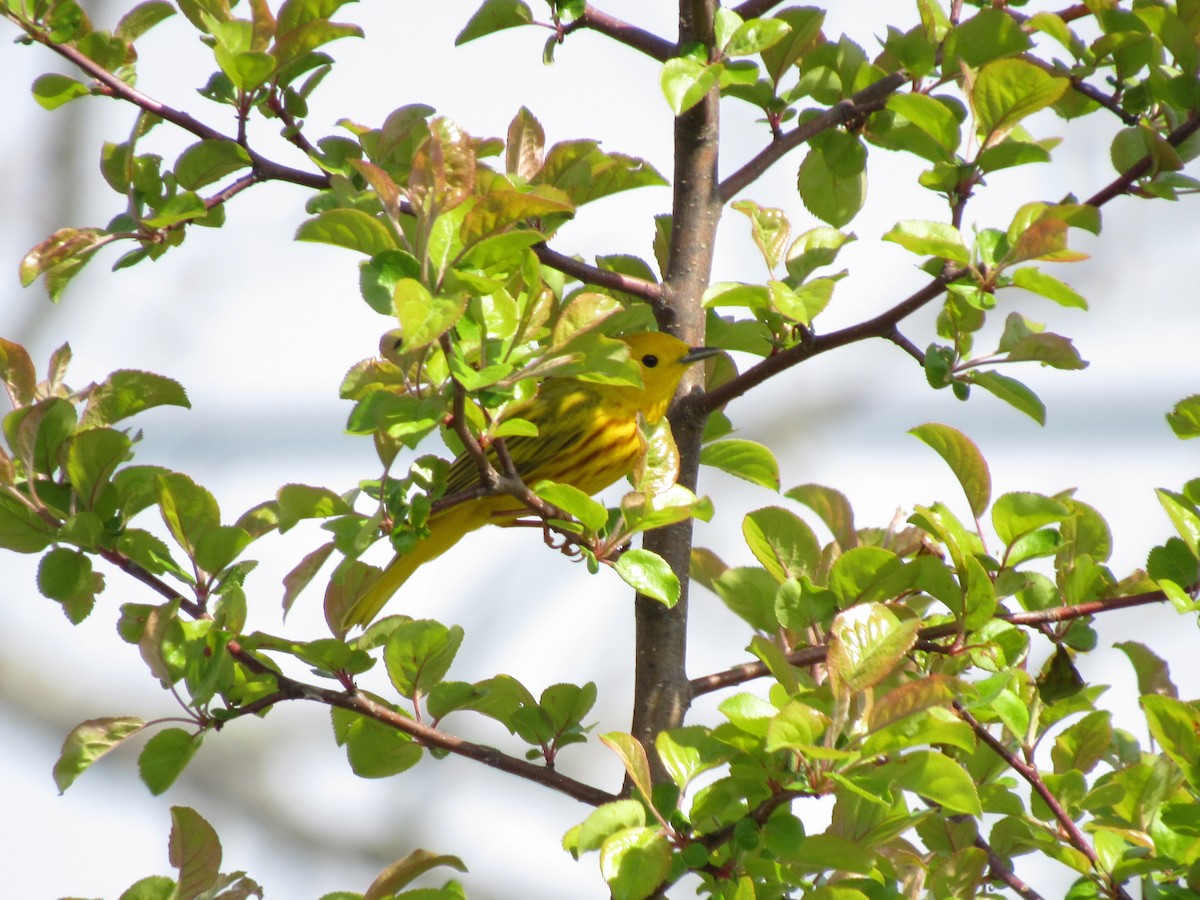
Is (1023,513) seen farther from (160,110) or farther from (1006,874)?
(160,110)

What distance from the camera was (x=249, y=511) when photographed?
5.54 ft

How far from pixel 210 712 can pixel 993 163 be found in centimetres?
123

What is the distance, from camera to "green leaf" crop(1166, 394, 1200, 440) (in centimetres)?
168

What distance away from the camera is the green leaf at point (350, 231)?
47.6 inches

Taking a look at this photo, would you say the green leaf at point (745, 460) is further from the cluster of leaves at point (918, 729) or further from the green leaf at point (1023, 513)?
the green leaf at point (1023, 513)

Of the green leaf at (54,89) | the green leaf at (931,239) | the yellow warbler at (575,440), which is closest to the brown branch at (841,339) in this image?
the green leaf at (931,239)

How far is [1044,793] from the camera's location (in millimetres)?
1654

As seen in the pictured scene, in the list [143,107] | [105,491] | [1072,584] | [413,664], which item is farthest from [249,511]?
[1072,584]

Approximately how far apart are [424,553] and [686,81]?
198cm

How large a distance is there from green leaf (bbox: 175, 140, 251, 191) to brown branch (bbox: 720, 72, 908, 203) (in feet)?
2.49

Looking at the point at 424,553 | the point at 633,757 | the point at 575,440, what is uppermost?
the point at 575,440

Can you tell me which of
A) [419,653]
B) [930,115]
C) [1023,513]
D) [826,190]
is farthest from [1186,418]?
[419,653]

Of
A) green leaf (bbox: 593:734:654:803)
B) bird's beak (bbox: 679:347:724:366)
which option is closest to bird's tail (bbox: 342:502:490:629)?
bird's beak (bbox: 679:347:724:366)

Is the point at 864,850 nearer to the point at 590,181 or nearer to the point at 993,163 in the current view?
the point at 993,163
